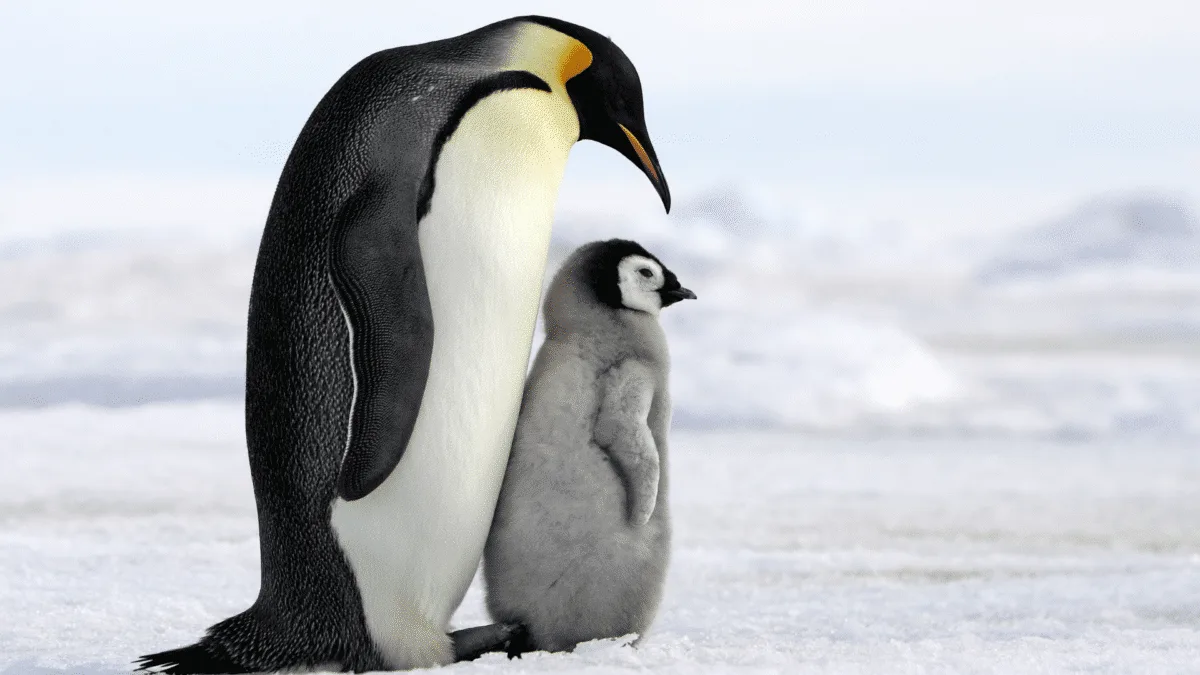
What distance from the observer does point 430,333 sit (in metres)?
2.22

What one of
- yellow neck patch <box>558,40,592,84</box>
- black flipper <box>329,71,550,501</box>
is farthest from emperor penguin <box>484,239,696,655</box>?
yellow neck patch <box>558,40,592,84</box>

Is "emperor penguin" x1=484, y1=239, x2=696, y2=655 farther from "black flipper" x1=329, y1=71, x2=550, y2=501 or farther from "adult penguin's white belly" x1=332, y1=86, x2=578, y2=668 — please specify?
"black flipper" x1=329, y1=71, x2=550, y2=501

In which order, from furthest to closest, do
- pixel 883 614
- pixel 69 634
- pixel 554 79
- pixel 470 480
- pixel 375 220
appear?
pixel 883 614, pixel 69 634, pixel 554 79, pixel 470 480, pixel 375 220

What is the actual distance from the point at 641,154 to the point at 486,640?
97 centimetres

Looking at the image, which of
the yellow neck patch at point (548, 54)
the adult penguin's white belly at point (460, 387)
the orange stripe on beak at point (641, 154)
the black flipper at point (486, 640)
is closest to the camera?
the adult penguin's white belly at point (460, 387)

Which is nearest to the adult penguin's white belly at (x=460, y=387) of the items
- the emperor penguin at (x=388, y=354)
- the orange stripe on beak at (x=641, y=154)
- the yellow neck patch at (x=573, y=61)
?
the emperor penguin at (x=388, y=354)

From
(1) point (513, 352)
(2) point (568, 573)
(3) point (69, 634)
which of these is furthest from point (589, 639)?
(3) point (69, 634)

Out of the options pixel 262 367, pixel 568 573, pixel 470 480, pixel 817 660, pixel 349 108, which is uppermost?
pixel 349 108

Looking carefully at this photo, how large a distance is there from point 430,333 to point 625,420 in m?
0.39

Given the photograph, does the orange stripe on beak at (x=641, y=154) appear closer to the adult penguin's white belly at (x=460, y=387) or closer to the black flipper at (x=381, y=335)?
the adult penguin's white belly at (x=460, y=387)

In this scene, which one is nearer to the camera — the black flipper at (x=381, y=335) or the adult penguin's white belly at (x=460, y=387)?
the black flipper at (x=381, y=335)

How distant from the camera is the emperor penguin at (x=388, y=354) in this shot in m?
2.21

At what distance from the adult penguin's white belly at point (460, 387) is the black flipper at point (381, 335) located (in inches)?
3.7

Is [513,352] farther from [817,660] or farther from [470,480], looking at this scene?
[817,660]
